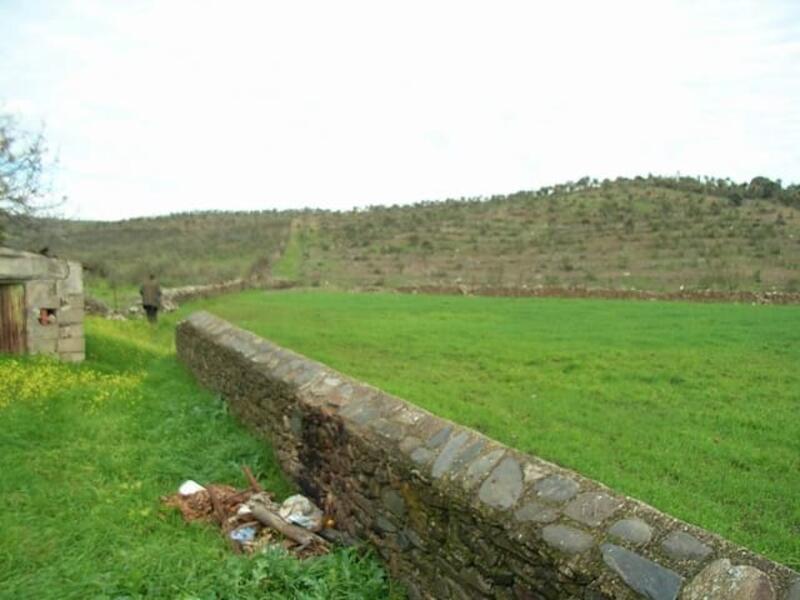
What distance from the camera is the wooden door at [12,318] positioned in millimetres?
12906

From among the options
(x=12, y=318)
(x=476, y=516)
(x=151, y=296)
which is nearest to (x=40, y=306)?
(x=12, y=318)

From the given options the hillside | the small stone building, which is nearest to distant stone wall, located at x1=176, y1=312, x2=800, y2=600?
the small stone building

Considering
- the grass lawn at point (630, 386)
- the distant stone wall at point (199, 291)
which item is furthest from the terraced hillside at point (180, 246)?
the grass lawn at point (630, 386)

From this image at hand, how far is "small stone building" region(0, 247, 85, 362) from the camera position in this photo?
1291 centimetres

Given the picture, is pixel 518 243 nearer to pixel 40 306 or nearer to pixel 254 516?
pixel 40 306

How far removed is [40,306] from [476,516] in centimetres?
1231

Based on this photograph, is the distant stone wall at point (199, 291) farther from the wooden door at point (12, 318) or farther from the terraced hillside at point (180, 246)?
the wooden door at point (12, 318)

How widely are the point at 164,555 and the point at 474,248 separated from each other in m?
38.4

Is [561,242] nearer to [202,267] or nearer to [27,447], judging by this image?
[202,267]

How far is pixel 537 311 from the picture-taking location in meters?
21.8

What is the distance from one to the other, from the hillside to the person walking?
3847 millimetres

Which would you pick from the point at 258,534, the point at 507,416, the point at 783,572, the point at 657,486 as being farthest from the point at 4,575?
the point at 507,416

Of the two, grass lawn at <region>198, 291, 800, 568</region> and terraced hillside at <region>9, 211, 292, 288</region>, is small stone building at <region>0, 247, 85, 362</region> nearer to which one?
grass lawn at <region>198, 291, 800, 568</region>

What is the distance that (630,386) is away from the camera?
10484mm
